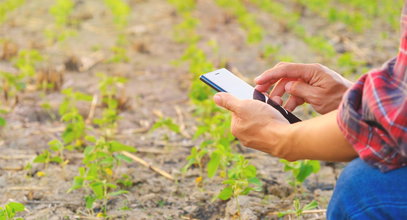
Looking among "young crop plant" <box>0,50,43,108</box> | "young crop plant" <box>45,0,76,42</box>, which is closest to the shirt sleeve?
"young crop plant" <box>0,50,43,108</box>

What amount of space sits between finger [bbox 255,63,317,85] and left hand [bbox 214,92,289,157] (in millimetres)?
277

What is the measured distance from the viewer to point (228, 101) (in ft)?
6.81

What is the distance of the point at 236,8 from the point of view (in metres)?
6.75

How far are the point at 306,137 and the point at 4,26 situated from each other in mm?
4630

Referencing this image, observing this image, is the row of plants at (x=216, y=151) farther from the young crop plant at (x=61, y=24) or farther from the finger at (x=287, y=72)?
the young crop plant at (x=61, y=24)

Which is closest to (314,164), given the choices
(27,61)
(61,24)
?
(27,61)

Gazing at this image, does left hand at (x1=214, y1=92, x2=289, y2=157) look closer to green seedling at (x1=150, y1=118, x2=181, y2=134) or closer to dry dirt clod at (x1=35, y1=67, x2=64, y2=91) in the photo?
green seedling at (x1=150, y1=118, x2=181, y2=134)

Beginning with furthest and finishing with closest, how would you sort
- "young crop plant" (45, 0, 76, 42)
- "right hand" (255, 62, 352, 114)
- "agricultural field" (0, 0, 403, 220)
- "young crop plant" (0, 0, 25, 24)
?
"young crop plant" (0, 0, 25, 24), "young crop plant" (45, 0, 76, 42), "agricultural field" (0, 0, 403, 220), "right hand" (255, 62, 352, 114)

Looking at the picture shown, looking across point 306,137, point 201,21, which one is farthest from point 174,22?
point 306,137

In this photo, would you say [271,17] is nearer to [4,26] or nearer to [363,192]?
[4,26]

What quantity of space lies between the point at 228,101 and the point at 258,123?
15 cm

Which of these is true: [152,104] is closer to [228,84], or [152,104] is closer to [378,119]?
[228,84]

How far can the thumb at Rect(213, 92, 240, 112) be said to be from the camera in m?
2.05

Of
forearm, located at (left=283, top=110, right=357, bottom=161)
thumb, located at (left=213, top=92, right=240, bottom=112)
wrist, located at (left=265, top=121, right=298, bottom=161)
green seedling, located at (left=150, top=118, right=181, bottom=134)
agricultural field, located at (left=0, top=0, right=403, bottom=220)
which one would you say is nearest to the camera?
forearm, located at (left=283, top=110, right=357, bottom=161)
